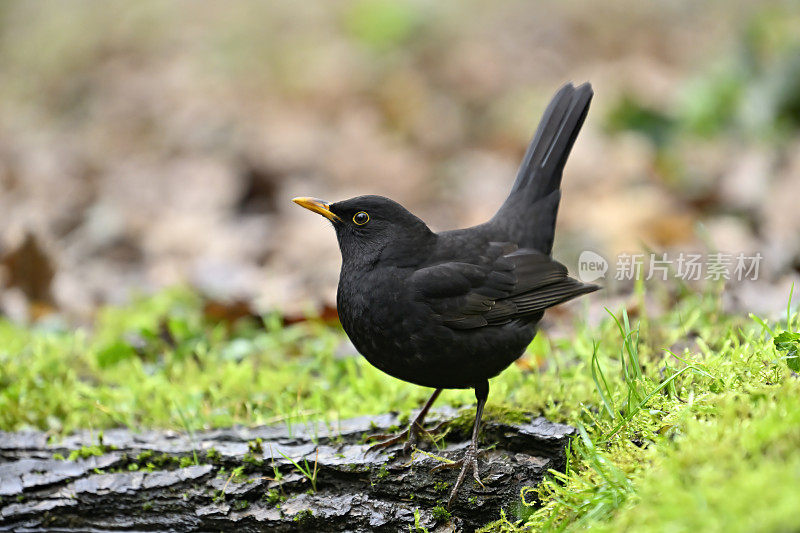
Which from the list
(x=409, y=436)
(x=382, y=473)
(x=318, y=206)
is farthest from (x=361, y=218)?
(x=382, y=473)

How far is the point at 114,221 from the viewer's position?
804cm

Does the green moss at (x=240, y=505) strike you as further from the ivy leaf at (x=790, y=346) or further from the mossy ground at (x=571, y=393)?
the ivy leaf at (x=790, y=346)

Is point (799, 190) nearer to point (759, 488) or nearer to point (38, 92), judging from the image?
point (759, 488)

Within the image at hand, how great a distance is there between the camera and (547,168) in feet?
13.4

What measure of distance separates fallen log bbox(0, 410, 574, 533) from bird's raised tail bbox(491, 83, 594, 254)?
1223 mm

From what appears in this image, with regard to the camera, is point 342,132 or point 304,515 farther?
point 342,132

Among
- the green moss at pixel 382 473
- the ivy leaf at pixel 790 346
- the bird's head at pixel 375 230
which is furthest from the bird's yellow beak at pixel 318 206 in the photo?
the ivy leaf at pixel 790 346

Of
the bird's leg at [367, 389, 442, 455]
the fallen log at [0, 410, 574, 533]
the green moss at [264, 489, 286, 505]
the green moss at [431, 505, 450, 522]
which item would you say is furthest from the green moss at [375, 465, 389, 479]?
the green moss at [264, 489, 286, 505]

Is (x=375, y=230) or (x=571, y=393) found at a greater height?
(x=375, y=230)

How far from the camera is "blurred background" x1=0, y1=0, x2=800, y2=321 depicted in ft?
20.9

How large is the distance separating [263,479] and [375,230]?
1.30 meters

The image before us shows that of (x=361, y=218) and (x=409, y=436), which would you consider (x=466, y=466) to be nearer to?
(x=409, y=436)

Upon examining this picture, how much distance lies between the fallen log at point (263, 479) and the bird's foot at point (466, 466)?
0.10 ft

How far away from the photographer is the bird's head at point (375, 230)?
135 inches
